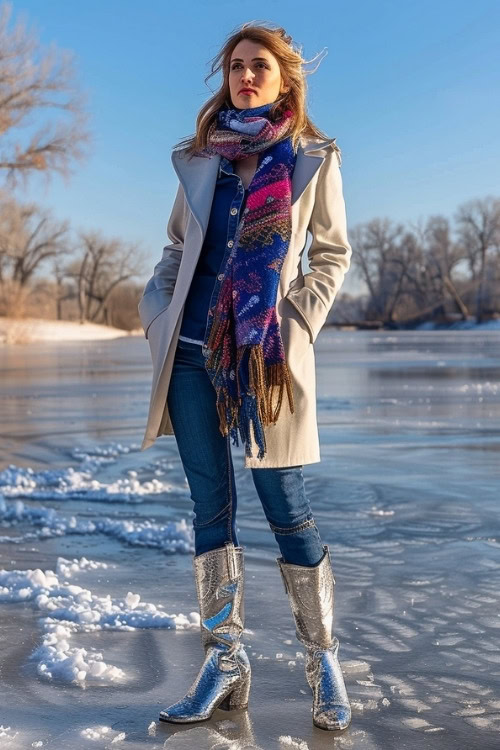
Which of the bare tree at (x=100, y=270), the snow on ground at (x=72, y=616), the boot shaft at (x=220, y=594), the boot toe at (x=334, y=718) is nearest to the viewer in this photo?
the boot toe at (x=334, y=718)

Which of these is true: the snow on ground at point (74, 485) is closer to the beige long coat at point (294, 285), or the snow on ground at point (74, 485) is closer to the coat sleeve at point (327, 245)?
the beige long coat at point (294, 285)

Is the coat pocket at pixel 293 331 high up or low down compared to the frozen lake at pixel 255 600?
up

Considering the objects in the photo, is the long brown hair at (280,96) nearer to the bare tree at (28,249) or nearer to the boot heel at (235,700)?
the boot heel at (235,700)

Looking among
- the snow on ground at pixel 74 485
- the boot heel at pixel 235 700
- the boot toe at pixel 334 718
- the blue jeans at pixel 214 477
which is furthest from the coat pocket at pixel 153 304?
the snow on ground at pixel 74 485

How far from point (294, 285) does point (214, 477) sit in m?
0.57

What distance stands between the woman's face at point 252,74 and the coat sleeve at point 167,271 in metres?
0.31

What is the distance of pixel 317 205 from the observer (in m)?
2.67

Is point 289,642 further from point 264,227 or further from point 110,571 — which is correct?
point 264,227

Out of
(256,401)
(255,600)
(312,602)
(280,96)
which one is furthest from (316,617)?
(280,96)

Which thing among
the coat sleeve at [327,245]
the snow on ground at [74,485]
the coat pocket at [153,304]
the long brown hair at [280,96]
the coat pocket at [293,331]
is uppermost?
the long brown hair at [280,96]

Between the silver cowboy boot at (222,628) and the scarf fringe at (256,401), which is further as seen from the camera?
the silver cowboy boot at (222,628)

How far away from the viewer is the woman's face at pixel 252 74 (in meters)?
2.64

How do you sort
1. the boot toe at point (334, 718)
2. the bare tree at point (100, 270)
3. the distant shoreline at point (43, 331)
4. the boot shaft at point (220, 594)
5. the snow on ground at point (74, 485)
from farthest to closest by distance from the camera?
1. the bare tree at point (100, 270)
2. the distant shoreline at point (43, 331)
3. the snow on ground at point (74, 485)
4. the boot shaft at point (220, 594)
5. the boot toe at point (334, 718)

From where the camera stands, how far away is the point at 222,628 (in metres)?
2.62
